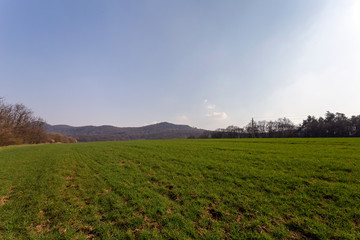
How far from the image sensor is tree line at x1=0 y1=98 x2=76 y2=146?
51.4m

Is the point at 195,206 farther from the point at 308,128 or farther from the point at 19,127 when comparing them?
the point at 308,128

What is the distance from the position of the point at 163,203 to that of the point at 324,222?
6308 mm

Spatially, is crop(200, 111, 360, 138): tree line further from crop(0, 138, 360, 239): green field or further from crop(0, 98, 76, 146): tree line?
crop(0, 98, 76, 146): tree line

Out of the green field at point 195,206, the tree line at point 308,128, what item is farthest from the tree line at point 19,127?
the tree line at point 308,128

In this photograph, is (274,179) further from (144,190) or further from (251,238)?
(144,190)

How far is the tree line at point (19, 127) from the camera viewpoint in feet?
169

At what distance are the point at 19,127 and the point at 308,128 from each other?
151741mm

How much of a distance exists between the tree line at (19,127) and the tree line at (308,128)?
338 feet

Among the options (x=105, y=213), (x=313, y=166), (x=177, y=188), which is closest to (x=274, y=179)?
(x=313, y=166)

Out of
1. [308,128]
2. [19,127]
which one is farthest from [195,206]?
[308,128]

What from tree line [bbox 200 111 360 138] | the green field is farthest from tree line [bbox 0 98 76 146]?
tree line [bbox 200 111 360 138]

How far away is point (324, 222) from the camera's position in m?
5.14

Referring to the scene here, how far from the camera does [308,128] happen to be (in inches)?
3445

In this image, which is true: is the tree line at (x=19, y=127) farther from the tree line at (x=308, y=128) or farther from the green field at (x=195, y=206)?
the tree line at (x=308, y=128)
